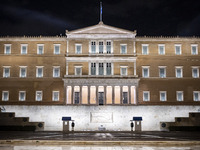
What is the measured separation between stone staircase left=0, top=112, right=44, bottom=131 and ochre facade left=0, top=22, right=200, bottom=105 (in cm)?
870

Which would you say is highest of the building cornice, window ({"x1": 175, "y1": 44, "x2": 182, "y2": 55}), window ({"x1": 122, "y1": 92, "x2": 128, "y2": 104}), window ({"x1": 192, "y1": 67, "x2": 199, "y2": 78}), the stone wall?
the building cornice

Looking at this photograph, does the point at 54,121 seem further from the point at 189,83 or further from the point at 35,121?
the point at 189,83

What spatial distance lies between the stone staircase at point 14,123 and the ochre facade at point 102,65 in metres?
8.70

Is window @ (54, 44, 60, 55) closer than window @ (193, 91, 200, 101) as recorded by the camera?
No

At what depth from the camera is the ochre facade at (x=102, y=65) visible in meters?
51.8

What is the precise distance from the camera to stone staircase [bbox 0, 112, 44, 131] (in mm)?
43188

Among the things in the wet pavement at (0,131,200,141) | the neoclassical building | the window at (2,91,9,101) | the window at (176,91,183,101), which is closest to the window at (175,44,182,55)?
the neoclassical building

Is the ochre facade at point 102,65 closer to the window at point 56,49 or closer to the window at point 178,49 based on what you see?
the window at point 178,49

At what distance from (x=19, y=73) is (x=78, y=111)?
15.3 metres

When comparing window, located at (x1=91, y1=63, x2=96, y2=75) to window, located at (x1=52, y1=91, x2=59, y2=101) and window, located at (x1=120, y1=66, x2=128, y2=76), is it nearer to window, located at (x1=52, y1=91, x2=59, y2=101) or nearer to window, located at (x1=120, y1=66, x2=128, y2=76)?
window, located at (x1=120, y1=66, x2=128, y2=76)

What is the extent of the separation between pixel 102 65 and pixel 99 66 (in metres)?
0.58

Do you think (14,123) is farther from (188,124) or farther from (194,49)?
(194,49)

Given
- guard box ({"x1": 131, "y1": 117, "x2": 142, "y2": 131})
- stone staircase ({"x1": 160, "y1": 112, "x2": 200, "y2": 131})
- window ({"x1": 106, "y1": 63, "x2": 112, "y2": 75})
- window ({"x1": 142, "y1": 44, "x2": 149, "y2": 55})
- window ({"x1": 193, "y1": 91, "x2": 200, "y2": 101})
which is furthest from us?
window ({"x1": 142, "y1": 44, "x2": 149, "y2": 55})

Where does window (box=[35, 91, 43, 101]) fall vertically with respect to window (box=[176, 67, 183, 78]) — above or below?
below
